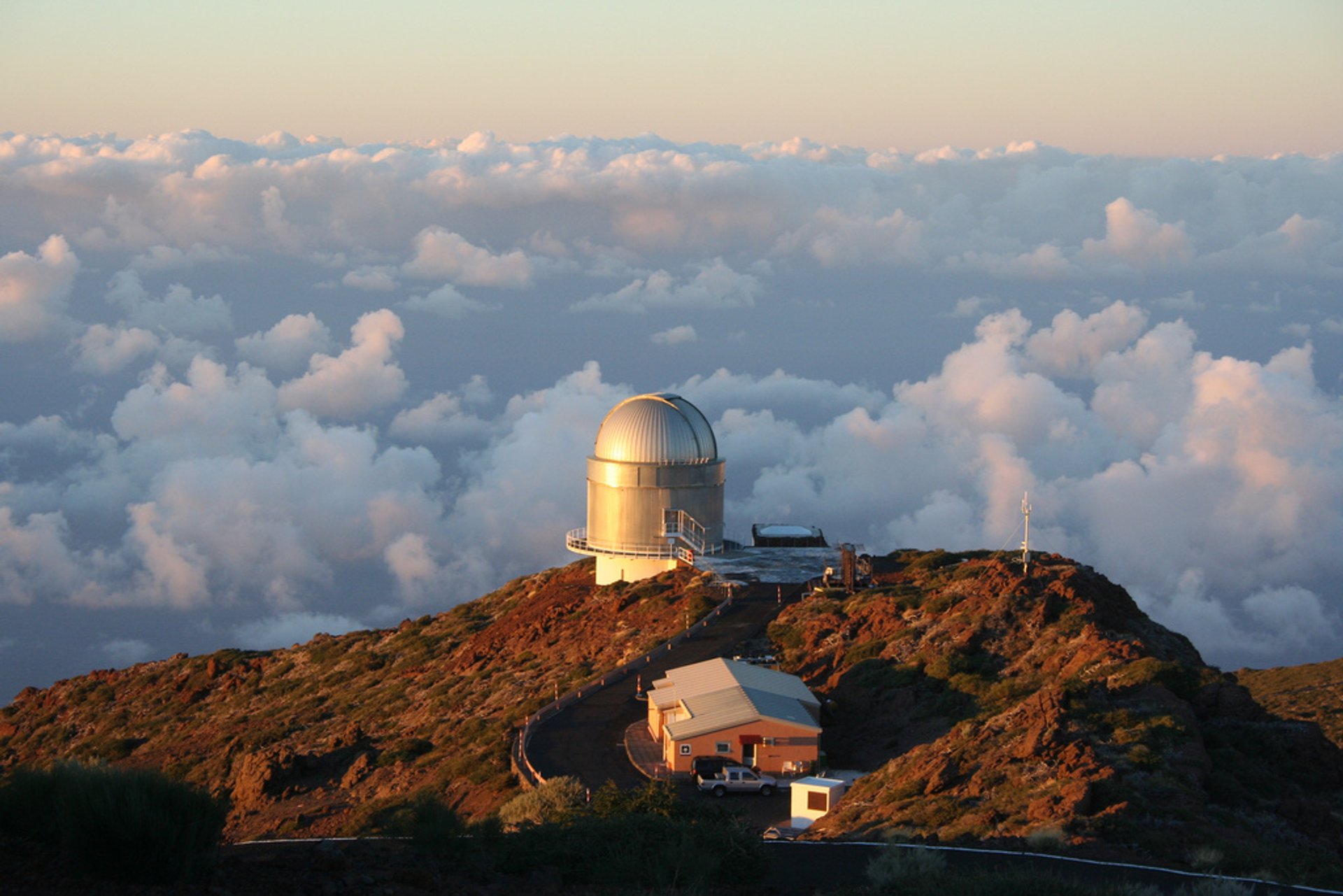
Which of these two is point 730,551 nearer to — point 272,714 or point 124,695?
point 272,714

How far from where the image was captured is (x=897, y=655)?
32.3 metres

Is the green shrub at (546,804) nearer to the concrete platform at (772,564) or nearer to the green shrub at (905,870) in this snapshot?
the green shrub at (905,870)

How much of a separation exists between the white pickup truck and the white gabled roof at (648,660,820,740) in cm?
106

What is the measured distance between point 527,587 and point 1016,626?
25492 millimetres

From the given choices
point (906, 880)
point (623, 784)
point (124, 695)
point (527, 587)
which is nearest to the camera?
point (906, 880)

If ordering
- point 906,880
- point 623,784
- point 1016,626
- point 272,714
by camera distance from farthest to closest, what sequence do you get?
point 272,714, point 1016,626, point 623,784, point 906,880

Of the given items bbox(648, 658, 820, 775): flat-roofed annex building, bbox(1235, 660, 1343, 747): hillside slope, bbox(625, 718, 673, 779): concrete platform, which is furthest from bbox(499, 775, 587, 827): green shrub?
bbox(1235, 660, 1343, 747): hillside slope

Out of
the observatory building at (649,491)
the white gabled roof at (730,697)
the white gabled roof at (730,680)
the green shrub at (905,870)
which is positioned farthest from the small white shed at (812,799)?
the observatory building at (649,491)

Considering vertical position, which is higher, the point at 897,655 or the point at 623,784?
the point at 897,655

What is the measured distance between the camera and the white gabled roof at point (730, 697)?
26609mm

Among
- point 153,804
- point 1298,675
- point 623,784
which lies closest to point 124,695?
point 623,784

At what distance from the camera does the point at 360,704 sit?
129 ft

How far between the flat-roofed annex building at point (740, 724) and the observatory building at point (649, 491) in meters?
17.9

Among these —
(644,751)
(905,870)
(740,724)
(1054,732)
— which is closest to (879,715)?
(740,724)
